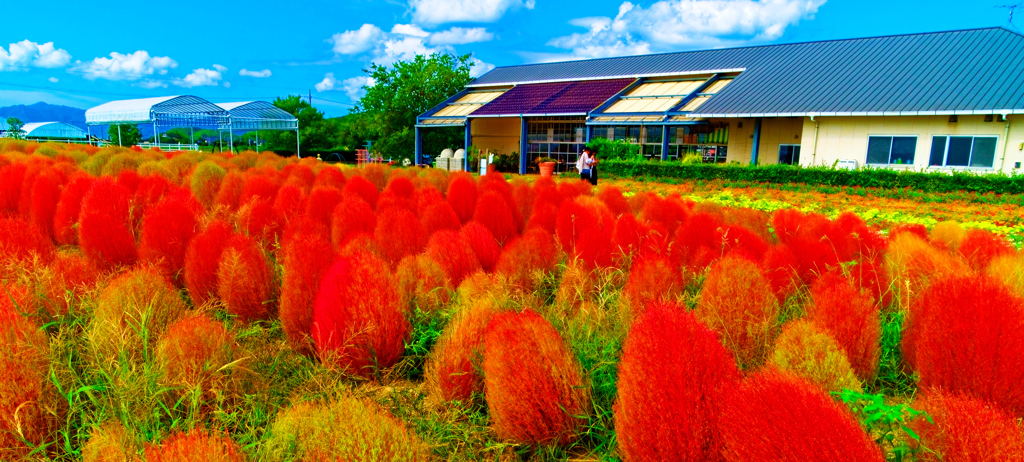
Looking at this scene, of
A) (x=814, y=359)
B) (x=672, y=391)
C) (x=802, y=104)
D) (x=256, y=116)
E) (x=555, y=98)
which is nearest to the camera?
(x=672, y=391)

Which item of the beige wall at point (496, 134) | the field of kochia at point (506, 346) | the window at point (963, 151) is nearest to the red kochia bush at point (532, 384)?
the field of kochia at point (506, 346)

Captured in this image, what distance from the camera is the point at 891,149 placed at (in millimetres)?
18547

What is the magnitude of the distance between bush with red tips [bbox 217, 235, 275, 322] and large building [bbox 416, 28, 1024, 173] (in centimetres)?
1841

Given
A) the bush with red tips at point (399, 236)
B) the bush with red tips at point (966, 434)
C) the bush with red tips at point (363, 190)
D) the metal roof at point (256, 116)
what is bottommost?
the bush with red tips at point (966, 434)

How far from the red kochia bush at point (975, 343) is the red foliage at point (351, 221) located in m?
3.01

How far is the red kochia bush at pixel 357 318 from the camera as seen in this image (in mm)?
2494

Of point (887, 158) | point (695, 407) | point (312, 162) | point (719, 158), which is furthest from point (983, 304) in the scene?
point (719, 158)

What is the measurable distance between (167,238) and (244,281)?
0.92m

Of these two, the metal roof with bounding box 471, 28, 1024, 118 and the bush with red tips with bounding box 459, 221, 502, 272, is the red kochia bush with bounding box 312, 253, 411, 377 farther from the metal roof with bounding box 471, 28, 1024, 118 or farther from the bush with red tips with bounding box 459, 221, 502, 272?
the metal roof with bounding box 471, 28, 1024, 118

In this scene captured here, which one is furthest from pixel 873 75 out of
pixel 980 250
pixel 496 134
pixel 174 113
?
pixel 174 113

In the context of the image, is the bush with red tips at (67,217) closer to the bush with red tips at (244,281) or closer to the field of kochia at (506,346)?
the field of kochia at (506,346)

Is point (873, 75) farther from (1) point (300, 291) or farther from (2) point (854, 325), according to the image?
(1) point (300, 291)

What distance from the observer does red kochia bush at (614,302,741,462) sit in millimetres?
1576

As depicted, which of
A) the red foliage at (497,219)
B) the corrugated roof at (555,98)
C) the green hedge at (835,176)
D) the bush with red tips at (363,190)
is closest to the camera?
the red foliage at (497,219)
